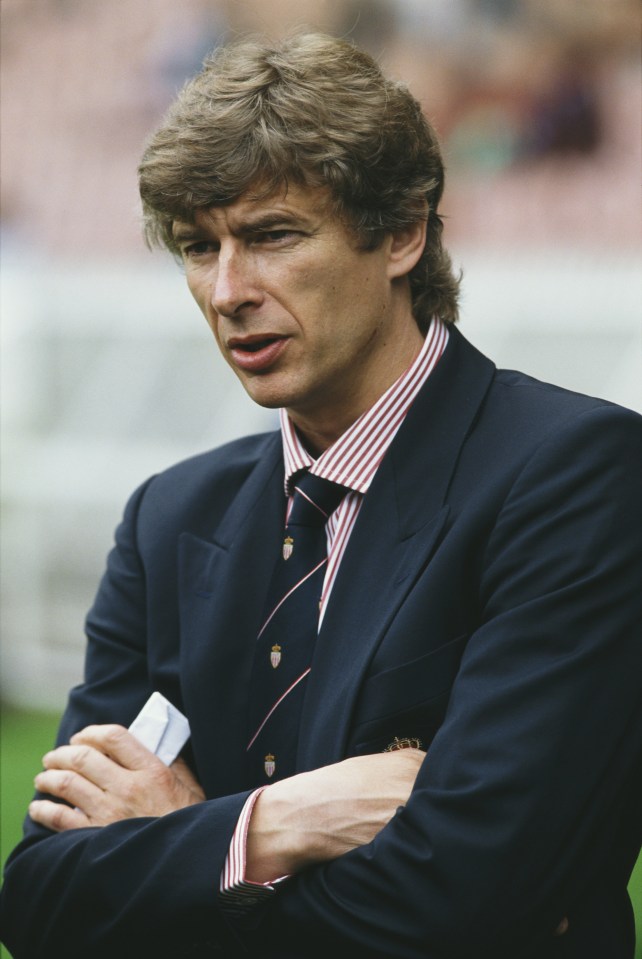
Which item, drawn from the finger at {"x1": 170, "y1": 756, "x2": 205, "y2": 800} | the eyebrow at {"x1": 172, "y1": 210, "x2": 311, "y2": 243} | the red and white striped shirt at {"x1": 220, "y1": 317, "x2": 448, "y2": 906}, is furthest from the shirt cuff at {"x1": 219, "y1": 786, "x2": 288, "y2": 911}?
the eyebrow at {"x1": 172, "y1": 210, "x2": 311, "y2": 243}

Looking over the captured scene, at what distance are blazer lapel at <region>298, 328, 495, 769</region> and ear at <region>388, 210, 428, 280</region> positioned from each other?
165mm

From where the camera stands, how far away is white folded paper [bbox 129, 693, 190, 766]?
207 cm

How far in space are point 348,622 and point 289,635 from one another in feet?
0.47

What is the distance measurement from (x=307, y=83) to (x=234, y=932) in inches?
50.3

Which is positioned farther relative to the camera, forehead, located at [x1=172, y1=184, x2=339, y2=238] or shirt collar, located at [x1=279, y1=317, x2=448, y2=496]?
shirt collar, located at [x1=279, y1=317, x2=448, y2=496]

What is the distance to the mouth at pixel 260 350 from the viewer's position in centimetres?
197

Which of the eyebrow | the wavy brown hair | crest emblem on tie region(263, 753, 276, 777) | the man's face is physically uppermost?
the wavy brown hair

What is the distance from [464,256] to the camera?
8.48 meters

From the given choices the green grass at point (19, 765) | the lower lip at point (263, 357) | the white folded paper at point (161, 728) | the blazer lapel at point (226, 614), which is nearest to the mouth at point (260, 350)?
the lower lip at point (263, 357)

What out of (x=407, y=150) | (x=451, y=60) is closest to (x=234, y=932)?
(x=407, y=150)

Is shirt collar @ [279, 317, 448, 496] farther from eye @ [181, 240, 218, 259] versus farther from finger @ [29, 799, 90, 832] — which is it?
finger @ [29, 799, 90, 832]

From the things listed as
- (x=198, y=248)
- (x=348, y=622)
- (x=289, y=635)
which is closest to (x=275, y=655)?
(x=289, y=635)

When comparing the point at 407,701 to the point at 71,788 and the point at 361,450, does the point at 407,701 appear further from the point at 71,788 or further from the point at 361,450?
the point at 71,788

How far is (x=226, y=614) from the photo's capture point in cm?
207
